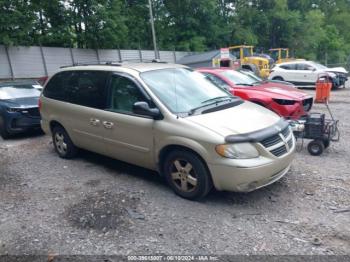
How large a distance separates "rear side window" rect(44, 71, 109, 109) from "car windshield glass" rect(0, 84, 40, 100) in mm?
2860

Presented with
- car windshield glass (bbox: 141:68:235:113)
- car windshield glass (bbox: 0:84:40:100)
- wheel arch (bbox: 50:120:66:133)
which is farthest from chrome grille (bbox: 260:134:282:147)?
car windshield glass (bbox: 0:84:40:100)

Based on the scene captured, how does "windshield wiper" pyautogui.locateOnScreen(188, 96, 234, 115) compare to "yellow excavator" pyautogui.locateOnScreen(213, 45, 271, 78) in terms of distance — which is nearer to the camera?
"windshield wiper" pyautogui.locateOnScreen(188, 96, 234, 115)

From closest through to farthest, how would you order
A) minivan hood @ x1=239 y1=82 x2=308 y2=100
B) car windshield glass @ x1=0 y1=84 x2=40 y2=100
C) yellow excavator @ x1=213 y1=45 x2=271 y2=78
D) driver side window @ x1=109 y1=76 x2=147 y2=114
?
driver side window @ x1=109 y1=76 x2=147 y2=114
minivan hood @ x1=239 y1=82 x2=308 y2=100
car windshield glass @ x1=0 y1=84 x2=40 y2=100
yellow excavator @ x1=213 y1=45 x2=271 y2=78

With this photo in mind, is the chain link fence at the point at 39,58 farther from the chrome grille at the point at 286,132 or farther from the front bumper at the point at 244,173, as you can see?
the front bumper at the point at 244,173

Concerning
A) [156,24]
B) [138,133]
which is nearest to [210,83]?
[138,133]

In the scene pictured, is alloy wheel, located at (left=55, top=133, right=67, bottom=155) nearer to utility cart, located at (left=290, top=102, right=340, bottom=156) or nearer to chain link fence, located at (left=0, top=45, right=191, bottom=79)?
utility cart, located at (left=290, top=102, right=340, bottom=156)

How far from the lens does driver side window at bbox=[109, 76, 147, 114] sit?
4734 mm

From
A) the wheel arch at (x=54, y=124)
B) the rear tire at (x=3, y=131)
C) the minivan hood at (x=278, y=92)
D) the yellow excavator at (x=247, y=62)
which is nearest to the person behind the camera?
the wheel arch at (x=54, y=124)

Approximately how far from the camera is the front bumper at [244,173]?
378cm

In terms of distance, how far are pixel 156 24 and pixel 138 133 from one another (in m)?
34.7

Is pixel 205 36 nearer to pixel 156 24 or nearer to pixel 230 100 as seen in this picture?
pixel 156 24

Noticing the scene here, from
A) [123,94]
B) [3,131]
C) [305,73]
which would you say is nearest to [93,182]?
[123,94]

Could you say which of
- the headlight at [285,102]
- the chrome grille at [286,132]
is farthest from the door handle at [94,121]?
the headlight at [285,102]

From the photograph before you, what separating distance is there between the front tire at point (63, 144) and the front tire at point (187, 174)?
95.1 inches
